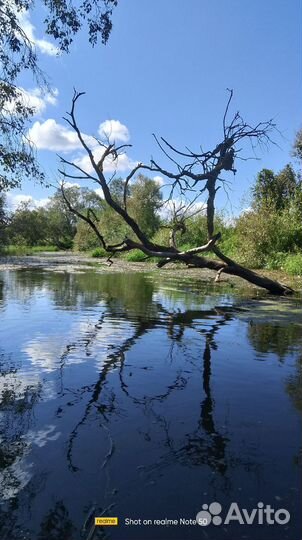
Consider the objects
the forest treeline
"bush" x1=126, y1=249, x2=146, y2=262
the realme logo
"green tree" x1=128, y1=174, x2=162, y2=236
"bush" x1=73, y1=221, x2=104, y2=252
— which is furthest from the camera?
"bush" x1=73, y1=221, x2=104, y2=252

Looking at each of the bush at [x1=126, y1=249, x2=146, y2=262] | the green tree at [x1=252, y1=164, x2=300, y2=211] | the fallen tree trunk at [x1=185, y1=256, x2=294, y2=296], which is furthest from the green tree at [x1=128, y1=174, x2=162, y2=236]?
the fallen tree trunk at [x1=185, y1=256, x2=294, y2=296]

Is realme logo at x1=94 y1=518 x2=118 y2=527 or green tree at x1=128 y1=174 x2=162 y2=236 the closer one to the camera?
realme logo at x1=94 y1=518 x2=118 y2=527

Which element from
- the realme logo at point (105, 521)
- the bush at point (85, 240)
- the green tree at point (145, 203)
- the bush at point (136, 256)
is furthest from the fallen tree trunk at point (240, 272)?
the bush at point (85, 240)

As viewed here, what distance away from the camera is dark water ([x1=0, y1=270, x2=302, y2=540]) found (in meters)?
4.14

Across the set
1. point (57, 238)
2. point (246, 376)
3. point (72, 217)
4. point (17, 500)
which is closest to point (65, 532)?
point (17, 500)

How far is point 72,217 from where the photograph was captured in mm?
105375

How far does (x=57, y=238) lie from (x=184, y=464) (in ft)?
312

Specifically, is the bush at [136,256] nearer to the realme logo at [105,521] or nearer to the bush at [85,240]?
the bush at [85,240]

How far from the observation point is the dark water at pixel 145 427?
13.6 feet

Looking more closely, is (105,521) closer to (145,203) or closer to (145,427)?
(145,427)

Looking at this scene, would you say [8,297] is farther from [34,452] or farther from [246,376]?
[34,452]

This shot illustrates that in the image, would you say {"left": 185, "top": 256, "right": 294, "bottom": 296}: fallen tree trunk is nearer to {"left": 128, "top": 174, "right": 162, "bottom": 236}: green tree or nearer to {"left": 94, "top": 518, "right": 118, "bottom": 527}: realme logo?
{"left": 94, "top": 518, "right": 118, "bottom": 527}: realme logo

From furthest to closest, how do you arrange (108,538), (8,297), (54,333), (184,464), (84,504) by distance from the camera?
(8,297)
(54,333)
(184,464)
(84,504)
(108,538)

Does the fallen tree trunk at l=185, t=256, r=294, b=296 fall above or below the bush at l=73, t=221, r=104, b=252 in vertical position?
below
